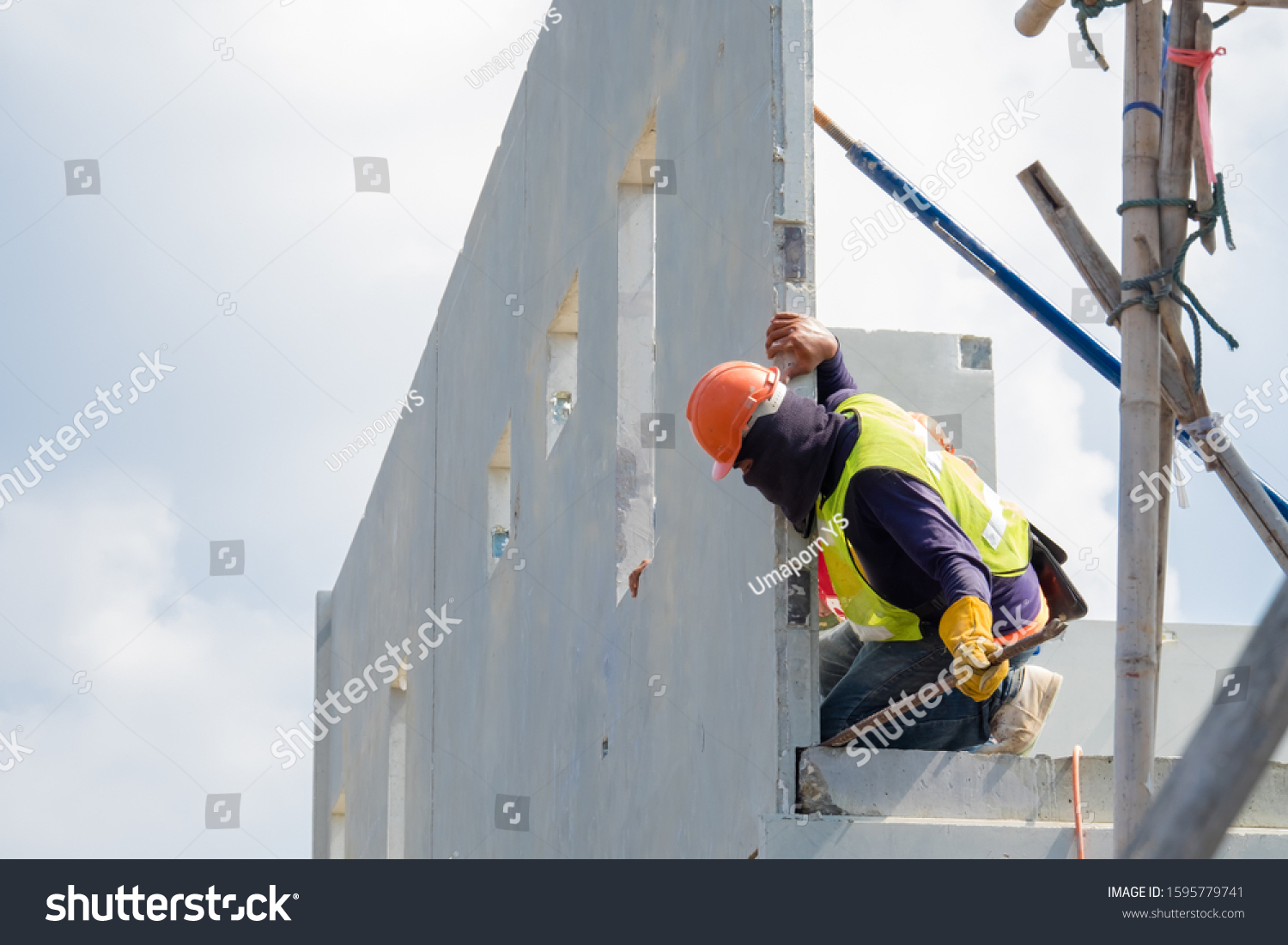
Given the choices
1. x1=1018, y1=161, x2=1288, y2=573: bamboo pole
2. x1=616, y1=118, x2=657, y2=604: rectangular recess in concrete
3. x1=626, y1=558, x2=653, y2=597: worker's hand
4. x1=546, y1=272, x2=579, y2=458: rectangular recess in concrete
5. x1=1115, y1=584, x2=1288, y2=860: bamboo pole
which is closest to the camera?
x1=1115, y1=584, x2=1288, y2=860: bamboo pole

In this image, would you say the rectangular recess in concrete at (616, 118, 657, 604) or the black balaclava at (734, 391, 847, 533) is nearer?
the black balaclava at (734, 391, 847, 533)

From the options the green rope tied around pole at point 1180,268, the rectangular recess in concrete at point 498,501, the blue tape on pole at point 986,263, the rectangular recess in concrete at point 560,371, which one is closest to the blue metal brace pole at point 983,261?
the blue tape on pole at point 986,263

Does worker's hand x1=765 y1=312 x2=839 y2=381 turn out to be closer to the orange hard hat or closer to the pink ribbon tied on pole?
the orange hard hat

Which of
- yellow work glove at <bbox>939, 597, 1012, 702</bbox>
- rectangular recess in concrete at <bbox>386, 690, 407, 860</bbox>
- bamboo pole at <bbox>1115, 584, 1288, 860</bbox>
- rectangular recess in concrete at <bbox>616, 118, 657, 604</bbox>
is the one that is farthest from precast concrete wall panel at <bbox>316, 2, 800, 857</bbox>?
bamboo pole at <bbox>1115, 584, 1288, 860</bbox>

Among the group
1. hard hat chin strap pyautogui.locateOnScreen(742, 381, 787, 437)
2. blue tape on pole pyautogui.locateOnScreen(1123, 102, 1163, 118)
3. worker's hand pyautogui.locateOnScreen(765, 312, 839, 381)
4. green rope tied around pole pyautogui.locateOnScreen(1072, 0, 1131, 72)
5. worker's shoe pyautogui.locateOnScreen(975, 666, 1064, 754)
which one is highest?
green rope tied around pole pyautogui.locateOnScreen(1072, 0, 1131, 72)

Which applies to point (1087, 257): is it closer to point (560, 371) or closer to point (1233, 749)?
point (1233, 749)

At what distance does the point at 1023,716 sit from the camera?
5.26 metres

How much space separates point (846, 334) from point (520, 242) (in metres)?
Answer: 2.21

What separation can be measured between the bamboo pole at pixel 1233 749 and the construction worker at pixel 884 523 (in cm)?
285

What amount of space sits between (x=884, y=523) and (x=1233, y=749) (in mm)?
3020

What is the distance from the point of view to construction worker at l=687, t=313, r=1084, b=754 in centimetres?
505

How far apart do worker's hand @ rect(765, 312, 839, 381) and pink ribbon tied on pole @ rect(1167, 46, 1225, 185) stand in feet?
4.34

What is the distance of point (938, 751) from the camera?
5184 millimetres

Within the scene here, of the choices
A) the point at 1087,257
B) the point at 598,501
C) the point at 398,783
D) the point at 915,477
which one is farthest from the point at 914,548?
the point at 398,783
